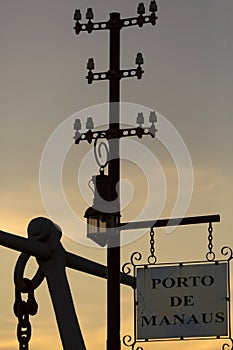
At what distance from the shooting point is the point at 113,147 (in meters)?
14.6

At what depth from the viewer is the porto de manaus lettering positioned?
13375mm

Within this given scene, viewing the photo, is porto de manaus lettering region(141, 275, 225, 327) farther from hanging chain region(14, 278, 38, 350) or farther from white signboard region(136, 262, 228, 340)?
hanging chain region(14, 278, 38, 350)

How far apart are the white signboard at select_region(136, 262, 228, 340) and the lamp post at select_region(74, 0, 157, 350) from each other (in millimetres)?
864

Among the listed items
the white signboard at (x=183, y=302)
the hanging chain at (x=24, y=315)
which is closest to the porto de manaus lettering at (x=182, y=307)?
the white signboard at (x=183, y=302)

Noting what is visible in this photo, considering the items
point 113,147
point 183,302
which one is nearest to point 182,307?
point 183,302

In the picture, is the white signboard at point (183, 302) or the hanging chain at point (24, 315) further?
the hanging chain at point (24, 315)

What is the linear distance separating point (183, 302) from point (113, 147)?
7.88 feet

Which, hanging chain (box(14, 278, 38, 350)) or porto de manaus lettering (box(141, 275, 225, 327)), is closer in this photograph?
porto de manaus lettering (box(141, 275, 225, 327))

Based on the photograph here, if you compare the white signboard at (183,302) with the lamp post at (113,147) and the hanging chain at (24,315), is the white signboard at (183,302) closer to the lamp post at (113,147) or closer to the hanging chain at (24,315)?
the lamp post at (113,147)

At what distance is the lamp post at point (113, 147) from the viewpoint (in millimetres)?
14258

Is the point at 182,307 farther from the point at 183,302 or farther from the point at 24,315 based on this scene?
the point at 24,315

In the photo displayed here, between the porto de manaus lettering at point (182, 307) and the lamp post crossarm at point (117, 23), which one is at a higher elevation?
the lamp post crossarm at point (117, 23)

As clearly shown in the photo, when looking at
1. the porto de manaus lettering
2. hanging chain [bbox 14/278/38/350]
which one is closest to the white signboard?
the porto de manaus lettering

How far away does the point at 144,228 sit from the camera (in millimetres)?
14578
